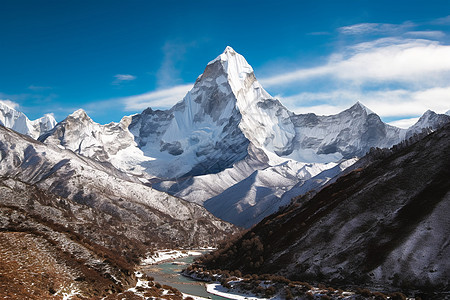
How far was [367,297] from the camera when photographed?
210 ft

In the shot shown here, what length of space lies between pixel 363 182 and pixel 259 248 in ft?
96.0

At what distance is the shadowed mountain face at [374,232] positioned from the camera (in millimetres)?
69750

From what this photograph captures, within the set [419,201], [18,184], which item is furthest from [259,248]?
[18,184]

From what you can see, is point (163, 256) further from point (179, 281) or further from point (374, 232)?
point (374, 232)

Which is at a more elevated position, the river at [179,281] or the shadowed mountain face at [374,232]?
the shadowed mountain face at [374,232]

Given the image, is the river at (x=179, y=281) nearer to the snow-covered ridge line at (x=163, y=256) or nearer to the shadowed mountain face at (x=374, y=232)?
the shadowed mountain face at (x=374, y=232)

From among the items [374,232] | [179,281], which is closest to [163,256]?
[179,281]

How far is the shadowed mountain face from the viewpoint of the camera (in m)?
69.8

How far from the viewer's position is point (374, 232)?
8094 cm

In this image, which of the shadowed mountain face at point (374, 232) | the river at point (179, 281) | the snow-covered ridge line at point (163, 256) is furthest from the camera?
the snow-covered ridge line at point (163, 256)

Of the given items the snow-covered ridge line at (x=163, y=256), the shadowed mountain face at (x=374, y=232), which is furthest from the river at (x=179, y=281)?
the snow-covered ridge line at (x=163, y=256)

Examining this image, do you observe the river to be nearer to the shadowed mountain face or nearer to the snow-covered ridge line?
the shadowed mountain face

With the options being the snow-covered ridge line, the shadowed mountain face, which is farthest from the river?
the snow-covered ridge line

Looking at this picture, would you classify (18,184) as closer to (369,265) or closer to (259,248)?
(259,248)
